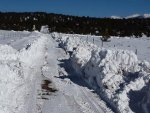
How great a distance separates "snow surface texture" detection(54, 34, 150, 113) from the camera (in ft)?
54.2

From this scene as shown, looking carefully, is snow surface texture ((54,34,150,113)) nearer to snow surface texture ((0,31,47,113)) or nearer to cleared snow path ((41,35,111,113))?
cleared snow path ((41,35,111,113))

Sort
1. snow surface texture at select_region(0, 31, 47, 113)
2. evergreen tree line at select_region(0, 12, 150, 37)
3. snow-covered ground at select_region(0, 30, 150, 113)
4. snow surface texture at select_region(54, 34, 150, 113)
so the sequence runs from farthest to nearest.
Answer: evergreen tree line at select_region(0, 12, 150, 37) < snow surface texture at select_region(54, 34, 150, 113) < snow-covered ground at select_region(0, 30, 150, 113) < snow surface texture at select_region(0, 31, 47, 113)

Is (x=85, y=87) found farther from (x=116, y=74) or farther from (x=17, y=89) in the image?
(x=17, y=89)

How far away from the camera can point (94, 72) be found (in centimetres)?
2195

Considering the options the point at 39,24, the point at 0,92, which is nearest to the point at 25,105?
the point at 0,92

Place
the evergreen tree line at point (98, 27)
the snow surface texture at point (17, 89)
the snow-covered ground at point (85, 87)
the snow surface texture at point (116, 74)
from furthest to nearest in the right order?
1. the evergreen tree line at point (98, 27)
2. the snow surface texture at point (116, 74)
3. the snow-covered ground at point (85, 87)
4. the snow surface texture at point (17, 89)

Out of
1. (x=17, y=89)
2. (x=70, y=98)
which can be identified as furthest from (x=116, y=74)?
(x=17, y=89)

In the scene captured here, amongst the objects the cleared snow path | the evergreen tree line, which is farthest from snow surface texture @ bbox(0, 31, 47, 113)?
the evergreen tree line

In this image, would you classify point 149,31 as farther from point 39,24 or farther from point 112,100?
point 112,100

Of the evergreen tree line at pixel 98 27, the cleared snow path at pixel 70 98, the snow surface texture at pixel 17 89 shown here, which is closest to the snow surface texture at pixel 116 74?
the cleared snow path at pixel 70 98

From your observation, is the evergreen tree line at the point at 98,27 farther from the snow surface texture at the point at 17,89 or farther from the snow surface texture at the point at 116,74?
the snow surface texture at the point at 17,89

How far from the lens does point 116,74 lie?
63.9ft

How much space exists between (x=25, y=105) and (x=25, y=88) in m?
3.71

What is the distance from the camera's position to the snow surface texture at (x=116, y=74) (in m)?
16.5
